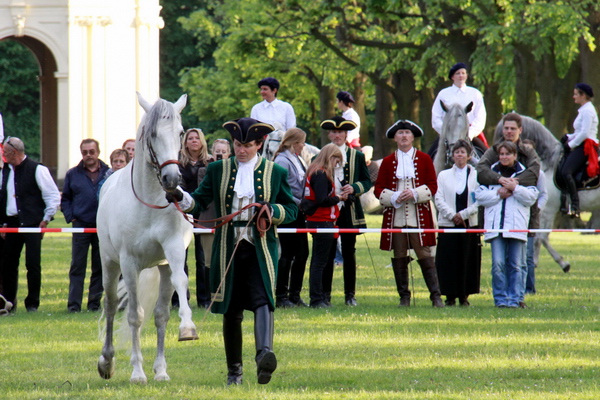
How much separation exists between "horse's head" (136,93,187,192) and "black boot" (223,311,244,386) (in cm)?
121

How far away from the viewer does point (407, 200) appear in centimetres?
1323

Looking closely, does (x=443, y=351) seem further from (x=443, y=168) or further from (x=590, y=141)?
(x=590, y=141)

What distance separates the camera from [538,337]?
1078 cm

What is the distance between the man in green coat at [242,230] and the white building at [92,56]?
29729mm

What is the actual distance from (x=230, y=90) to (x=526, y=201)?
→ 39032mm

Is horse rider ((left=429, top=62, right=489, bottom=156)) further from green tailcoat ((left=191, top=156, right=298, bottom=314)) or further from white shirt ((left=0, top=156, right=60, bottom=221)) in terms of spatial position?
green tailcoat ((left=191, top=156, right=298, bottom=314))

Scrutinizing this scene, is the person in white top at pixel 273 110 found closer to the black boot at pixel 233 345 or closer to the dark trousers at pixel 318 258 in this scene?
the dark trousers at pixel 318 258

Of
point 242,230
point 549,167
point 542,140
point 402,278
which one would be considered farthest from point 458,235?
point 242,230

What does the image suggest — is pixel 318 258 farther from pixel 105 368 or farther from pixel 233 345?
pixel 233 345

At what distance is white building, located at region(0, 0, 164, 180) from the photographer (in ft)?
125

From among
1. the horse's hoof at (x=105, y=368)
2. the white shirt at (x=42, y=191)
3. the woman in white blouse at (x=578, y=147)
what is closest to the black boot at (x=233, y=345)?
the horse's hoof at (x=105, y=368)

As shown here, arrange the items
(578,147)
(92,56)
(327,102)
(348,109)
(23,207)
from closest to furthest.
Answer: (23,207) → (578,147) → (348,109) → (92,56) → (327,102)

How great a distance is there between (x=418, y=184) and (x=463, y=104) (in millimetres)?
3476

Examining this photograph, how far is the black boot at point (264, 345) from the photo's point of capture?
763 centimetres
